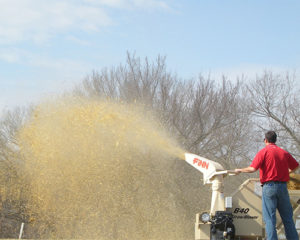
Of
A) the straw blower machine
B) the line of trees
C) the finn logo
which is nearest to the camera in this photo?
the straw blower machine

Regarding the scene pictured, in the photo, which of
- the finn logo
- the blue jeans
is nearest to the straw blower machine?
the finn logo

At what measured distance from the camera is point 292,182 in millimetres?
7414

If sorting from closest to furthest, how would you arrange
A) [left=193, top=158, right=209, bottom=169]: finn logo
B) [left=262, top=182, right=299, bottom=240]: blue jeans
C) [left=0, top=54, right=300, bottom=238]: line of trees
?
[left=262, top=182, right=299, bottom=240]: blue jeans, [left=193, top=158, right=209, bottom=169]: finn logo, [left=0, top=54, right=300, bottom=238]: line of trees

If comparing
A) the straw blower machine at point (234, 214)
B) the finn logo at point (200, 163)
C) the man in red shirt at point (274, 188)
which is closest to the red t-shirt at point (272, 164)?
the man in red shirt at point (274, 188)

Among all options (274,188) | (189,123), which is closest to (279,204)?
(274,188)

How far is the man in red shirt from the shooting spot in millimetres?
5941

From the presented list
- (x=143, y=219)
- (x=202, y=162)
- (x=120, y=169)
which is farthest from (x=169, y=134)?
(x=202, y=162)

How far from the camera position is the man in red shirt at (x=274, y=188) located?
5941 mm

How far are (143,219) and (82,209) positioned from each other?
3.51m

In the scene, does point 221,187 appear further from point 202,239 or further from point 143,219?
point 143,219

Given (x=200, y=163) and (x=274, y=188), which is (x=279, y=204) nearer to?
(x=274, y=188)

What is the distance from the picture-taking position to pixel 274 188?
5969 millimetres

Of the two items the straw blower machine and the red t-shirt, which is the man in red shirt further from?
the straw blower machine

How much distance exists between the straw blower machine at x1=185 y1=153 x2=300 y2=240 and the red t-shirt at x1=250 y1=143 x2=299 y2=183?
0.49 metres
